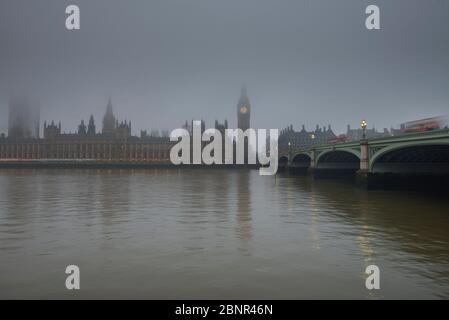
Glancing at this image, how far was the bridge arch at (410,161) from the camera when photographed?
138ft

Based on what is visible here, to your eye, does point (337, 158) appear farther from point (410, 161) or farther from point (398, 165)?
point (398, 165)

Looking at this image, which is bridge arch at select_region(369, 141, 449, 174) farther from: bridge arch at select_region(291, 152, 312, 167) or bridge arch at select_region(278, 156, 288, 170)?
bridge arch at select_region(278, 156, 288, 170)

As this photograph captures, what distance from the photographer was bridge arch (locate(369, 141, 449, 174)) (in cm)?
4203

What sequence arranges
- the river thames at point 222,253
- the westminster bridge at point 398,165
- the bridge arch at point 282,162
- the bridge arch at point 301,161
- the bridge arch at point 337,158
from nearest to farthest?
the river thames at point 222,253
the westminster bridge at point 398,165
the bridge arch at point 337,158
the bridge arch at point 301,161
the bridge arch at point 282,162

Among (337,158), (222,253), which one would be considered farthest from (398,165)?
(222,253)

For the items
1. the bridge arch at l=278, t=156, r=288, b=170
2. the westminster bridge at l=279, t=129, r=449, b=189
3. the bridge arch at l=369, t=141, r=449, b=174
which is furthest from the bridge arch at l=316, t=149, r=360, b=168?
the bridge arch at l=278, t=156, r=288, b=170

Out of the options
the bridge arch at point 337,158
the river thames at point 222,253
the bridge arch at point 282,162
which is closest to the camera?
the river thames at point 222,253

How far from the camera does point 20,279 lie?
34.0 feet

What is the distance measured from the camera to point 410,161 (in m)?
46.3

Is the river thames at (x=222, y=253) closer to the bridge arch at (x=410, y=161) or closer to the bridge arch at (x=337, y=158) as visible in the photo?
the bridge arch at (x=410, y=161)

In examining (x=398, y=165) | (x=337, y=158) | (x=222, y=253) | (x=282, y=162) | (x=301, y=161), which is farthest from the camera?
(x=282, y=162)

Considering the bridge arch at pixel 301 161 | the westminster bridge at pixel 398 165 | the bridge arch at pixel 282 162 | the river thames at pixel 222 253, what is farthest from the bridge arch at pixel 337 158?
the bridge arch at pixel 282 162

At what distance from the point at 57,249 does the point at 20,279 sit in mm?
3616
